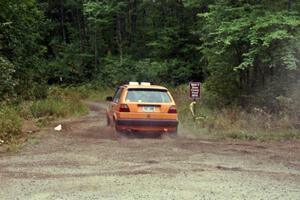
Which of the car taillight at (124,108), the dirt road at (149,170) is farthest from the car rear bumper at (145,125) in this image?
the dirt road at (149,170)

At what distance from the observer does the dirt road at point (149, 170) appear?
7844 millimetres

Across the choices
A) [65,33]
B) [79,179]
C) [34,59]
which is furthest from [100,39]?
[79,179]

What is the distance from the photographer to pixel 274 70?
21.4 meters

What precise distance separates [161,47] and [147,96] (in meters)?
31.9

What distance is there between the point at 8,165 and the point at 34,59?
69.4 feet

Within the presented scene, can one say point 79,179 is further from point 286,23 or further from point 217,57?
point 217,57

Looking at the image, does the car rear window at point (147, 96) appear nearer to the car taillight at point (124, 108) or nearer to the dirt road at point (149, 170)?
the car taillight at point (124, 108)

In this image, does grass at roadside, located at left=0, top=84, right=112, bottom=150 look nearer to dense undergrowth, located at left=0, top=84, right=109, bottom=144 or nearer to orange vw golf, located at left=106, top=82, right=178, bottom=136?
dense undergrowth, located at left=0, top=84, right=109, bottom=144

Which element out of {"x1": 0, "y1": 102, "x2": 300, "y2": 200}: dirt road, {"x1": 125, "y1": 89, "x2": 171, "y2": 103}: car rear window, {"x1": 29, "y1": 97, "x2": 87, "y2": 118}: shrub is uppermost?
{"x1": 125, "y1": 89, "x2": 171, "y2": 103}: car rear window

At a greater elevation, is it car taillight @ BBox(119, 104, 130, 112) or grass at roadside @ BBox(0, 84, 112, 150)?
car taillight @ BBox(119, 104, 130, 112)

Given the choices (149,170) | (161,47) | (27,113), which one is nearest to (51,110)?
(27,113)

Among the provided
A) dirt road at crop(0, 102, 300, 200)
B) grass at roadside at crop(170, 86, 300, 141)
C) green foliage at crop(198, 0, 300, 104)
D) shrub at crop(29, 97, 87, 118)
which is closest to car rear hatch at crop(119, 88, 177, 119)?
dirt road at crop(0, 102, 300, 200)

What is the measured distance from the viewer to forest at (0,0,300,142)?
1923 centimetres

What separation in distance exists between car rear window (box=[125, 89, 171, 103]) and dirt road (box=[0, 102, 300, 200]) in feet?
4.09
